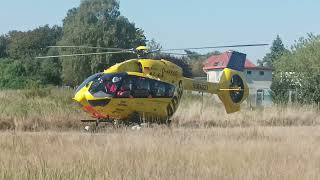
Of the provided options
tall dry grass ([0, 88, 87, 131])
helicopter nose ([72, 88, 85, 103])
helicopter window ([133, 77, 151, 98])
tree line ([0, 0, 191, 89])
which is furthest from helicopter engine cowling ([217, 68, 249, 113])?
tree line ([0, 0, 191, 89])

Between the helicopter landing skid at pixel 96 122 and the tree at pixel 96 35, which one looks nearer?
the helicopter landing skid at pixel 96 122

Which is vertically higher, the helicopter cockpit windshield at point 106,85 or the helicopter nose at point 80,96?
the helicopter cockpit windshield at point 106,85

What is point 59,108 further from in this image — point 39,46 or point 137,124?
point 39,46

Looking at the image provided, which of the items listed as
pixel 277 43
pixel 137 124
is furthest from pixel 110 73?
pixel 277 43

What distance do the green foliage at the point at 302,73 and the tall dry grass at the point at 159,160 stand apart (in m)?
26.3

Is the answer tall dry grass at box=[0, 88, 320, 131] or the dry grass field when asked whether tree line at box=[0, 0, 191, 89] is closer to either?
tall dry grass at box=[0, 88, 320, 131]

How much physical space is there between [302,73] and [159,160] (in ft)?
121

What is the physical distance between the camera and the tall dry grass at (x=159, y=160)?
7.29 meters

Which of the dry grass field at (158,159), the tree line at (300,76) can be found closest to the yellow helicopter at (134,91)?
the dry grass field at (158,159)

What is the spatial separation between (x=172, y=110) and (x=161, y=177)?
16.3m

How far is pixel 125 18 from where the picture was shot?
77.6 meters

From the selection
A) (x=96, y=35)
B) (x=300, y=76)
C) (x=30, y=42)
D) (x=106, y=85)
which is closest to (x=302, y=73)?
(x=300, y=76)

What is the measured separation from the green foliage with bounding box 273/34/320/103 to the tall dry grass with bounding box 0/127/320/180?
1036 inches

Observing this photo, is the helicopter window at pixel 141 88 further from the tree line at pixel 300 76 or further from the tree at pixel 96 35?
the tree at pixel 96 35
